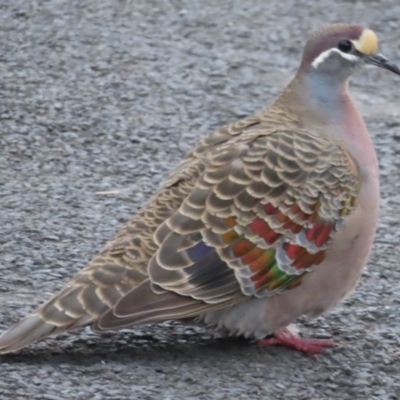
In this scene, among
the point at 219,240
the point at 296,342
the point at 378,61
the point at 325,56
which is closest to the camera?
the point at 219,240

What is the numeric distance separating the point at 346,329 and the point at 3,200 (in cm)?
209

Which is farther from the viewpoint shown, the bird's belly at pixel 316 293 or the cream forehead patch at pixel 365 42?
the cream forehead patch at pixel 365 42

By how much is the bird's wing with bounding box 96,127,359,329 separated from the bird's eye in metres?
0.61

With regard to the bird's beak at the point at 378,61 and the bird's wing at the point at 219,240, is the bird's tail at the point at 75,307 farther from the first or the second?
the bird's beak at the point at 378,61

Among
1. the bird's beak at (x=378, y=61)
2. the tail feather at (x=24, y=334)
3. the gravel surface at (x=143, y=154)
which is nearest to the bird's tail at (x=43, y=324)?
the tail feather at (x=24, y=334)

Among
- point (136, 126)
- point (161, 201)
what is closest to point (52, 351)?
point (161, 201)

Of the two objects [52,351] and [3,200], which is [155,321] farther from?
[3,200]

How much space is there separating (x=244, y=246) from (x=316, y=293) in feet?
1.21

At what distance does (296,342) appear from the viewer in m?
4.68

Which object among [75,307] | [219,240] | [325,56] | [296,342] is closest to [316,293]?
[296,342]

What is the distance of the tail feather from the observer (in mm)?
4246

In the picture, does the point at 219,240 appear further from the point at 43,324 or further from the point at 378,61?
the point at 378,61

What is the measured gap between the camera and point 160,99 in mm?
7406

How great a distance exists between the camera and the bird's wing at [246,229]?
4.35 meters
